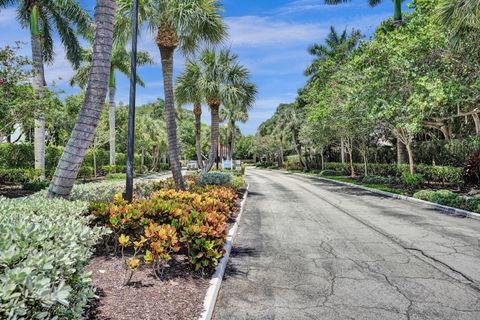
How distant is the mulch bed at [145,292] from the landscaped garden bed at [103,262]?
12 millimetres

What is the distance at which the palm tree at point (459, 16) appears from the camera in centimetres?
1030

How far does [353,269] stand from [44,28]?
24.4 m

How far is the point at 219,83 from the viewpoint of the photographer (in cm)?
1983

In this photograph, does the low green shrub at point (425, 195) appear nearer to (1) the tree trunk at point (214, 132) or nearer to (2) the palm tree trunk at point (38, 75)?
(1) the tree trunk at point (214, 132)

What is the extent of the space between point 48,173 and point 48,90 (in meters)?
8.02

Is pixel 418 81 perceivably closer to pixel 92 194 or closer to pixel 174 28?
pixel 174 28

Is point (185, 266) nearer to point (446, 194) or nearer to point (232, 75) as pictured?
point (446, 194)

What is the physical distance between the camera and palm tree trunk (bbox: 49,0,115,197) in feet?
21.4

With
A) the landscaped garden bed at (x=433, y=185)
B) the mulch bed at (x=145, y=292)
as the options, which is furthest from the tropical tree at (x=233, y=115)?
the mulch bed at (x=145, y=292)

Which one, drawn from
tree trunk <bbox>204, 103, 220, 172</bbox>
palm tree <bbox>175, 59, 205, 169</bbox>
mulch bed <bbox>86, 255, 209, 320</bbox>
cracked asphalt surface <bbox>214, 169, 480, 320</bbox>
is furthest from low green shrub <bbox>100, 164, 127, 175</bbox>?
mulch bed <bbox>86, 255, 209, 320</bbox>

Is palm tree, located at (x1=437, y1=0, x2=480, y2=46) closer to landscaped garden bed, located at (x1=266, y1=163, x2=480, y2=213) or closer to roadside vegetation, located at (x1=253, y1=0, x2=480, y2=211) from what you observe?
roadside vegetation, located at (x1=253, y1=0, x2=480, y2=211)

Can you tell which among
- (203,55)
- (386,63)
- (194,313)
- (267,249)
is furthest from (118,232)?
(203,55)

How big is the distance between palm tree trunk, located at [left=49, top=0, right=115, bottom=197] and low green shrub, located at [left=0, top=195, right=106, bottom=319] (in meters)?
2.36

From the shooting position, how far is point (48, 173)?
22688mm
